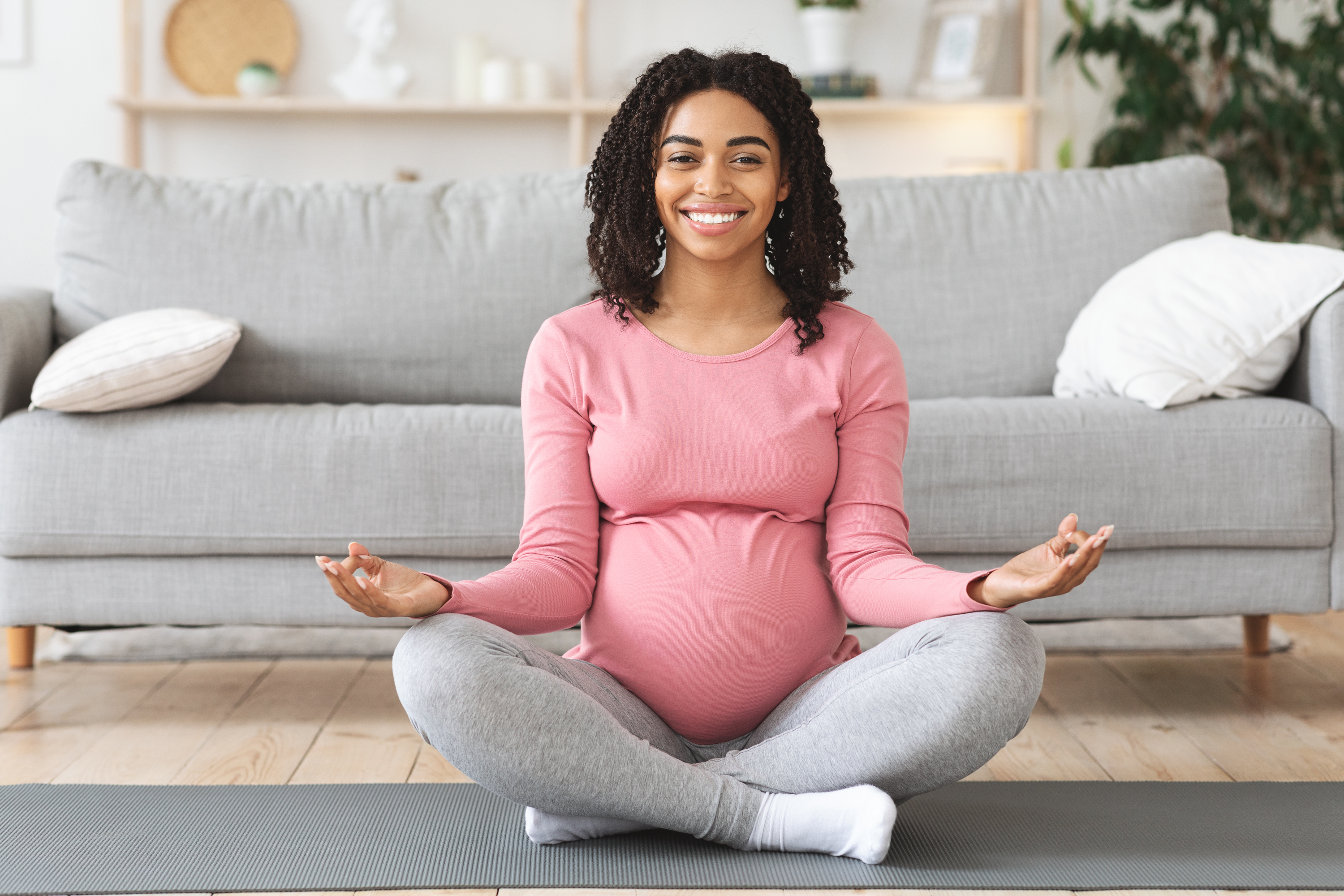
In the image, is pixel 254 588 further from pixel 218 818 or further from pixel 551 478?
pixel 551 478

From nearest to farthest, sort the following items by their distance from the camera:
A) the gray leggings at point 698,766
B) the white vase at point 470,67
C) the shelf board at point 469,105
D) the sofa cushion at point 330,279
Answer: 1. the gray leggings at point 698,766
2. the sofa cushion at point 330,279
3. the shelf board at point 469,105
4. the white vase at point 470,67

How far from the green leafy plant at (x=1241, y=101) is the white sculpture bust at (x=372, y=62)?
2024 millimetres

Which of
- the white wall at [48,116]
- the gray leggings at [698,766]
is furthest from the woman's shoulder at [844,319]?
the white wall at [48,116]

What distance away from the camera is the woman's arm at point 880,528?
1.22m

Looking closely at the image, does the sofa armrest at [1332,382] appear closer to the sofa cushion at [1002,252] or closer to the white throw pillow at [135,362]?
the sofa cushion at [1002,252]

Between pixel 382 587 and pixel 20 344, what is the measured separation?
3.71 feet

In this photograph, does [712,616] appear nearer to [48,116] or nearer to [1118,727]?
[1118,727]

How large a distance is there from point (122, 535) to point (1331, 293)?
1813 millimetres

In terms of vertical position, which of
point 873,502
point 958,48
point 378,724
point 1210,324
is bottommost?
point 378,724

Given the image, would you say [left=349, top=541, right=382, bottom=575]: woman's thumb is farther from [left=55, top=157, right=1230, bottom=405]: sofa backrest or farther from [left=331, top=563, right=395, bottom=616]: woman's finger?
[left=55, top=157, right=1230, bottom=405]: sofa backrest

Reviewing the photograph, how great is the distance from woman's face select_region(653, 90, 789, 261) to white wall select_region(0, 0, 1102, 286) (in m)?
2.73

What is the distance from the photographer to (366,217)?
2.31 metres

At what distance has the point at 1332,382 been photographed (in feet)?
6.11

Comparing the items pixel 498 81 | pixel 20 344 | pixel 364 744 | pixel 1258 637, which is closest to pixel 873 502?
pixel 364 744
